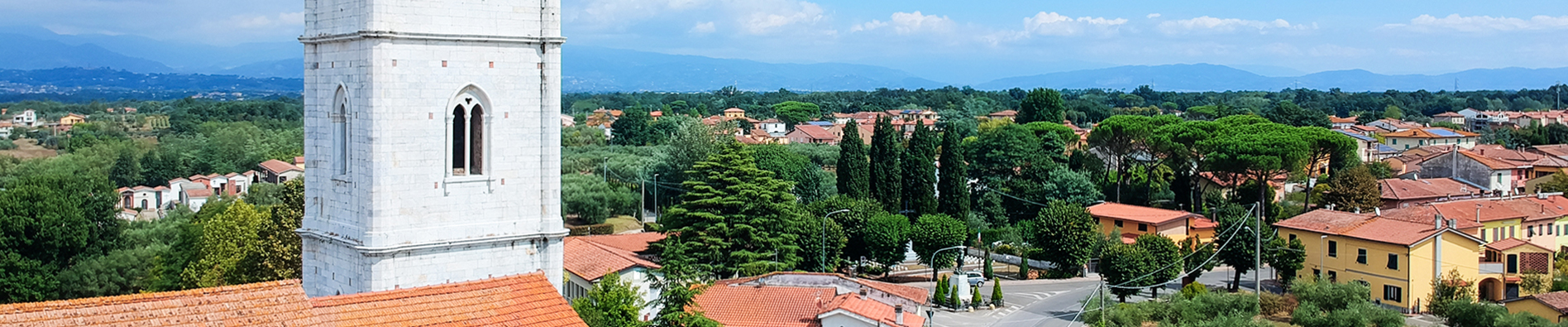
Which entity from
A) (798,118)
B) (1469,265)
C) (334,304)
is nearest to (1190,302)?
(1469,265)

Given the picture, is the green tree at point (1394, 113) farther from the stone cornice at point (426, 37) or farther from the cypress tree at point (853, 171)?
the stone cornice at point (426, 37)

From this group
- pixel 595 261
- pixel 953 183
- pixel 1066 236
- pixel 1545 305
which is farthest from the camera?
pixel 953 183

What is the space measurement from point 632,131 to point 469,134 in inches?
3070

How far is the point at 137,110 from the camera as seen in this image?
134375mm

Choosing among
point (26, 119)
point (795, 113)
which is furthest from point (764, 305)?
point (26, 119)

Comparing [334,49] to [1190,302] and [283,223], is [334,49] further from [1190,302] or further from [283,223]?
[1190,302]

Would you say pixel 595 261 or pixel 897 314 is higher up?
pixel 595 261

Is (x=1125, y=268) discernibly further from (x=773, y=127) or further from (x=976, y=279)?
(x=773, y=127)

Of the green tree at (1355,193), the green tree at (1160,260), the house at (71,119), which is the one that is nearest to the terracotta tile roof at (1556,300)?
the green tree at (1160,260)

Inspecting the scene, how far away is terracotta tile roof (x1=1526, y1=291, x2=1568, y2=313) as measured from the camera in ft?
108

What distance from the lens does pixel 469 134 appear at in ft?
49.3

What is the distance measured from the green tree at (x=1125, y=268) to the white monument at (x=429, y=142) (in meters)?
27.0

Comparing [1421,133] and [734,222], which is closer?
[734,222]

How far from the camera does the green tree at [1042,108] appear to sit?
95750mm
